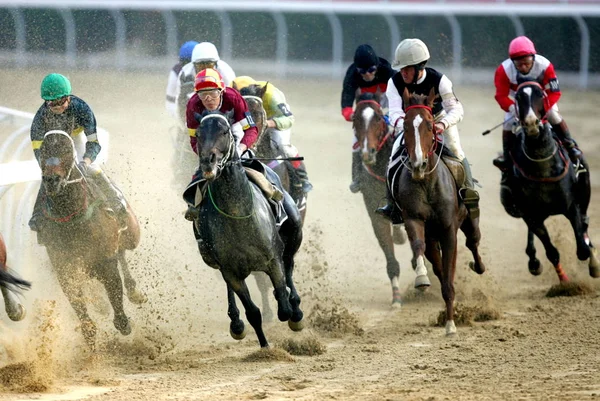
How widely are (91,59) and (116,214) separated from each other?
579 inches

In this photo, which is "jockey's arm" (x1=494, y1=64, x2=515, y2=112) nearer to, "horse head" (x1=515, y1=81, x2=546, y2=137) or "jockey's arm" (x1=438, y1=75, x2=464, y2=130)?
"horse head" (x1=515, y1=81, x2=546, y2=137)

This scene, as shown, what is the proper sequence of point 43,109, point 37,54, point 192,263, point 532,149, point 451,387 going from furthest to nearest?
point 37,54 → point 192,263 → point 532,149 → point 43,109 → point 451,387

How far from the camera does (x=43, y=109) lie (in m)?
9.27

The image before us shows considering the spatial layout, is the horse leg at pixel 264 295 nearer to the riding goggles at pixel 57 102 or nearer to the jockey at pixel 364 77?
the jockey at pixel 364 77

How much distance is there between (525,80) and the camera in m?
10.8

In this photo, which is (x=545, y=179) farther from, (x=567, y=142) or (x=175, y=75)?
(x=175, y=75)

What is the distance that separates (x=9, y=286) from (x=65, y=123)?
1.84 m

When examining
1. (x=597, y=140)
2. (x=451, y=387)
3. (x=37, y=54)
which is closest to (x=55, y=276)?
(x=451, y=387)

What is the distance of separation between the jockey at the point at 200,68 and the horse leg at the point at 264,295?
204cm

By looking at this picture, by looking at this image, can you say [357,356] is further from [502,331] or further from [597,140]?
[597,140]

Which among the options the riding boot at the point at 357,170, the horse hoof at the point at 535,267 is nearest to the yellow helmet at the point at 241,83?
the riding boot at the point at 357,170

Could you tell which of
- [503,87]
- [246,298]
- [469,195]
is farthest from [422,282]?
[503,87]

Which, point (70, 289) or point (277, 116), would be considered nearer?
point (70, 289)

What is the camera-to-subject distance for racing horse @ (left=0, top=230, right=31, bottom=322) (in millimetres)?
7867
